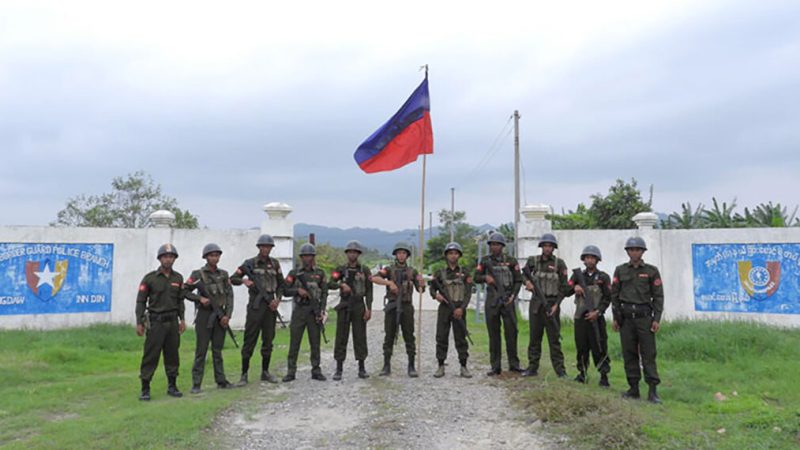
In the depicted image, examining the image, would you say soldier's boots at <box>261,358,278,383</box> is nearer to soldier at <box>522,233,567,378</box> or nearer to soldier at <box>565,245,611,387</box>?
soldier at <box>522,233,567,378</box>

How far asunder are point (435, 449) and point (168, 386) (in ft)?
12.3

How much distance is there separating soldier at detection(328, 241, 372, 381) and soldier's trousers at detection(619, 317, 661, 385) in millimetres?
3103

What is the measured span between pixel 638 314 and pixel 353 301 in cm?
342

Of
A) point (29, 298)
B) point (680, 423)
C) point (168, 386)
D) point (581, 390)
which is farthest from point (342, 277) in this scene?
point (29, 298)

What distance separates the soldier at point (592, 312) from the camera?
6.88 meters

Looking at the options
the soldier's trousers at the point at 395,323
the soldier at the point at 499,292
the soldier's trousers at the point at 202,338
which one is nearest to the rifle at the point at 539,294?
the soldier at the point at 499,292

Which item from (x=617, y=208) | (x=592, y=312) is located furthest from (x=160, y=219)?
(x=617, y=208)

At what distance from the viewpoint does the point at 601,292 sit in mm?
6957

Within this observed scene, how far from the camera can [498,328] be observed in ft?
24.9

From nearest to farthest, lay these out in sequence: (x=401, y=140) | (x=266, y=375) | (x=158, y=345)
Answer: (x=158, y=345) → (x=266, y=375) → (x=401, y=140)

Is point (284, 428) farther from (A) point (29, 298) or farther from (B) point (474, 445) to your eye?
(A) point (29, 298)

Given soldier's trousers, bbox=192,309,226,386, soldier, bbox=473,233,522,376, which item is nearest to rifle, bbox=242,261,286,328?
soldier's trousers, bbox=192,309,226,386

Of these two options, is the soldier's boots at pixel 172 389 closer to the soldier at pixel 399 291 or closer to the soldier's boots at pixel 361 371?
the soldier's boots at pixel 361 371

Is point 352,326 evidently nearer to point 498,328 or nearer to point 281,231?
point 498,328
